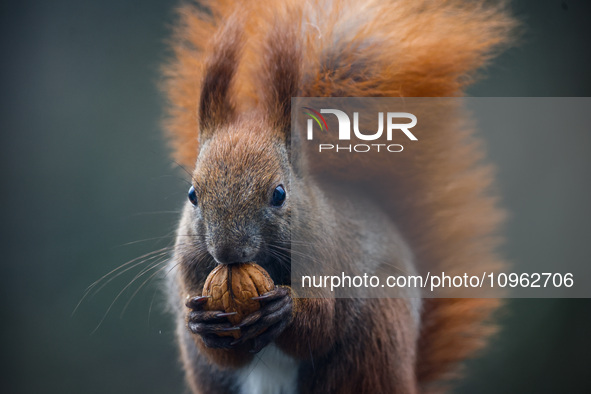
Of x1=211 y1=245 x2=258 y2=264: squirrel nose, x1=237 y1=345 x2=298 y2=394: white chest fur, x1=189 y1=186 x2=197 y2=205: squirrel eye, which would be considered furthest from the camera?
x1=237 y1=345 x2=298 y2=394: white chest fur

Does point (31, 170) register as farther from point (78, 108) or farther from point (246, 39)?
point (246, 39)

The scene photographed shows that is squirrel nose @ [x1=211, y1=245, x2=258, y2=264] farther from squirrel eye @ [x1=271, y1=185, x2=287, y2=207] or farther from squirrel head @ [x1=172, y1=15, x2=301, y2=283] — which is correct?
squirrel eye @ [x1=271, y1=185, x2=287, y2=207]

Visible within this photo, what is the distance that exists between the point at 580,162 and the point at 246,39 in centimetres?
116

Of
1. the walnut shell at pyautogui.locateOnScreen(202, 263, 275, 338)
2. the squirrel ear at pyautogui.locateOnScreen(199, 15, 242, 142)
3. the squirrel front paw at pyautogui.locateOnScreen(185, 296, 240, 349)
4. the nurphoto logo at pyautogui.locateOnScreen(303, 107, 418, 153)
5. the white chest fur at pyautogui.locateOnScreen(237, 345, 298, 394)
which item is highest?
the squirrel ear at pyautogui.locateOnScreen(199, 15, 242, 142)

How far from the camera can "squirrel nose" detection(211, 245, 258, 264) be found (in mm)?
927

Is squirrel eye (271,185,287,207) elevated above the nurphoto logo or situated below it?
below

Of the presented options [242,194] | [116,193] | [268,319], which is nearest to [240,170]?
[242,194]

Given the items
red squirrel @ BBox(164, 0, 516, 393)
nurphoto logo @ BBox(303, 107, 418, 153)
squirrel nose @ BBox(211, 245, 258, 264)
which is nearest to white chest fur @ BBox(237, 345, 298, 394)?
red squirrel @ BBox(164, 0, 516, 393)

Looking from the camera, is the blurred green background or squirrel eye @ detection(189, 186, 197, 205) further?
the blurred green background

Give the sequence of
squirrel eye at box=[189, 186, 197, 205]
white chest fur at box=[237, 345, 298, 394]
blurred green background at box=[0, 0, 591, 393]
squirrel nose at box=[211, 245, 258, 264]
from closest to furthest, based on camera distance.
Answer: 1. squirrel nose at box=[211, 245, 258, 264]
2. squirrel eye at box=[189, 186, 197, 205]
3. white chest fur at box=[237, 345, 298, 394]
4. blurred green background at box=[0, 0, 591, 393]

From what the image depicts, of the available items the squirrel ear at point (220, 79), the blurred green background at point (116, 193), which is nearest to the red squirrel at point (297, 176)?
the squirrel ear at point (220, 79)

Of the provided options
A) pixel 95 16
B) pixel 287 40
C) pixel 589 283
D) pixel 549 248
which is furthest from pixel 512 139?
pixel 95 16

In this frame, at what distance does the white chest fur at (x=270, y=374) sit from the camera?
3.88ft

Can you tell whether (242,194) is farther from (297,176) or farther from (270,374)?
(270,374)
